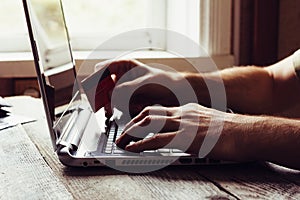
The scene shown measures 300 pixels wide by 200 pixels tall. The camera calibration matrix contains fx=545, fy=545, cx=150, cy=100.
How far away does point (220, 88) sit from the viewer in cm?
125

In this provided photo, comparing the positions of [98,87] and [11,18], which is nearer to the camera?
[98,87]

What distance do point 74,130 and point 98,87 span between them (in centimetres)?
15

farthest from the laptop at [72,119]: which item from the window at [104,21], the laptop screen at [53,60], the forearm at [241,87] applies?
the window at [104,21]

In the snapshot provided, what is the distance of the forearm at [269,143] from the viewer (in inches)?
32.8

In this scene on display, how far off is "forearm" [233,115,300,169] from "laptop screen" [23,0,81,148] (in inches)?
11.8

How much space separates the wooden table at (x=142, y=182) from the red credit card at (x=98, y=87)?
216mm

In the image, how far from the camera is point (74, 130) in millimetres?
987

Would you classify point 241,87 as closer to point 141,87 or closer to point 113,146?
point 141,87

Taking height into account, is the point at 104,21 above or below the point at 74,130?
above

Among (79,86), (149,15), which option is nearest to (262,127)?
(79,86)

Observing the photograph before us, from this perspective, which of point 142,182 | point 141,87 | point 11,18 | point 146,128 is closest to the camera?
point 142,182

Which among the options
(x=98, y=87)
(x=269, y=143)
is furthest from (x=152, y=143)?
(x=98, y=87)

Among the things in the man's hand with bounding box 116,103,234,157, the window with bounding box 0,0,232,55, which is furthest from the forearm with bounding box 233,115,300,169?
the window with bounding box 0,0,232,55

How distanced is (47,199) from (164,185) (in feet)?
0.54
